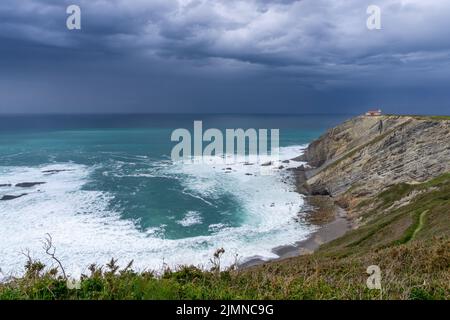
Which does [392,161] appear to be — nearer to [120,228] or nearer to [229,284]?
[120,228]

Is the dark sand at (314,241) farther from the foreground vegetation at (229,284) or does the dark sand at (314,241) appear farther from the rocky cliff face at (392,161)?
the foreground vegetation at (229,284)

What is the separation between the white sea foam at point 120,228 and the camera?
32.8 m

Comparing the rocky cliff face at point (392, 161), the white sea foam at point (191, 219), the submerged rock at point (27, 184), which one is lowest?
the white sea foam at point (191, 219)

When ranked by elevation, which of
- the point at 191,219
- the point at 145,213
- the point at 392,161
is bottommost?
the point at 191,219

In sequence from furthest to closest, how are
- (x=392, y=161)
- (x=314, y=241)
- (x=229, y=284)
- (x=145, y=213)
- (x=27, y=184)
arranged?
(x=27, y=184)
(x=392, y=161)
(x=145, y=213)
(x=314, y=241)
(x=229, y=284)

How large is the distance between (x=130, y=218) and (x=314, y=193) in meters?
31.8

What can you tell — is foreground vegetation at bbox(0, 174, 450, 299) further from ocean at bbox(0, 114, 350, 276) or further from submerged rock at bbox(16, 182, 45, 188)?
submerged rock at bbox(16, 182, 45, 188)

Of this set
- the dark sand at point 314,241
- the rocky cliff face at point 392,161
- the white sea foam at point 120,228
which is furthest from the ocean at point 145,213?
the rocky cliff face at point 392,161

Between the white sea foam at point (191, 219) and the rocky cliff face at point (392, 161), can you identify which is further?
the rocky cliff face at point (392, 161)

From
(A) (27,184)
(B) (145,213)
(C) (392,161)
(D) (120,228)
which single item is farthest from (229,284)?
(A) (27,184)

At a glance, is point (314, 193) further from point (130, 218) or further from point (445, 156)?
point (130, 218)

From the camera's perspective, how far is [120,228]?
40000mm

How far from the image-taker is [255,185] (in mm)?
64125
